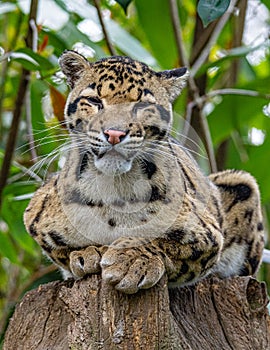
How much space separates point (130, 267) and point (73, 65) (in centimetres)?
111

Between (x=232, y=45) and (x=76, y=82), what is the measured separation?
304cm

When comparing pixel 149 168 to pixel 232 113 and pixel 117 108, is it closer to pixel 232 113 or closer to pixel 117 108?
pixel 117 108

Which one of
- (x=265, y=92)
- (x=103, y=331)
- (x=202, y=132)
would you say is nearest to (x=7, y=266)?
(x=202, y=132)

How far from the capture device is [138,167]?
4.12 meters

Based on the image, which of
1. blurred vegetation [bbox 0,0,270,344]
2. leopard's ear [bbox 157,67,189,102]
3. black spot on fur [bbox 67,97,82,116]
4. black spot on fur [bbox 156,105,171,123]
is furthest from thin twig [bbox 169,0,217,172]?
black spot on fur [bbox 67,97,82,116]

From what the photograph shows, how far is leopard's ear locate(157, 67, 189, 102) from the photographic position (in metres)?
4.30

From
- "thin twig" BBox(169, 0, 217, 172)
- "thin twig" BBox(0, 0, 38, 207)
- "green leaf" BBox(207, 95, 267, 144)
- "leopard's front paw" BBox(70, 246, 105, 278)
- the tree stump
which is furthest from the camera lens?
"green leaf" BBox(207, 95, 267, 144)

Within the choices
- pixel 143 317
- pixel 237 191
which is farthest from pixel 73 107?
pixel 237 191

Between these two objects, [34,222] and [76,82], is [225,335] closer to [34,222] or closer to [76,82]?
[34,222]

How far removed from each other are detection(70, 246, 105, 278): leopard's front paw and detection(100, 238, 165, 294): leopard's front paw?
6 centimetres

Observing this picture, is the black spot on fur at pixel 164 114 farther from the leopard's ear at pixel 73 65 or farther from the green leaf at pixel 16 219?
the green leaf at pixel 16 219

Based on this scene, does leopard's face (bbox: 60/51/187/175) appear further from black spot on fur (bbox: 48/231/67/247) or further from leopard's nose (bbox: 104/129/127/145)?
black spot on fur (bbox: 48/231/67/247)

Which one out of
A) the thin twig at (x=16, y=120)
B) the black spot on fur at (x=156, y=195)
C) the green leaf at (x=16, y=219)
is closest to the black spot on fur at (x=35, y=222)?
the black spot on fur at (x=156, y=195)

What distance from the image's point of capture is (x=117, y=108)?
12.8 feet
